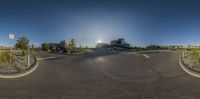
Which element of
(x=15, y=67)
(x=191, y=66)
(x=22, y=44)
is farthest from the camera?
(x=22, y=44)

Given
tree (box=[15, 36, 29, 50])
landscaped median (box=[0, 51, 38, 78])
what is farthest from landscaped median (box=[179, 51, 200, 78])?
tree (box=[15, 36, 29, 50])

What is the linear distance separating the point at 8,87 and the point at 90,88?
2923 millimetres

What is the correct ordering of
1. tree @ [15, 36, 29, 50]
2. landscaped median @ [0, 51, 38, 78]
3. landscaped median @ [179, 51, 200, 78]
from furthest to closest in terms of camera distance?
tree @ [15, 36, 29, 50], landscaped median @ [179, 51, 200, 78], landscaped median @ [0, 51, 38, 78]

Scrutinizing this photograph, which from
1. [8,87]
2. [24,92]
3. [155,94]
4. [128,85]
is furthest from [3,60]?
[155,94]

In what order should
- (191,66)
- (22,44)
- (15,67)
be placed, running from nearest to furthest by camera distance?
(15,67) < (191,66) < (22,44)

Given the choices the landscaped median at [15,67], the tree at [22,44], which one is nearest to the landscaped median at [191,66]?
the landscaped median at [15,67]

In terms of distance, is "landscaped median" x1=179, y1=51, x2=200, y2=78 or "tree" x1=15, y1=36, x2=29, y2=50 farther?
"tree" x1=15, y1=36, x2=29, y2=50

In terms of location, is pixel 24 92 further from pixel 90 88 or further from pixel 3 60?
pixel 3 60

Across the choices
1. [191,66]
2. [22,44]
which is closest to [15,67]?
[191,66]

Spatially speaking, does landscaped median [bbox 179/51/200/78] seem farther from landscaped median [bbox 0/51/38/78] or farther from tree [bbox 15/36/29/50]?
tree [bbox 15/36/29/50]

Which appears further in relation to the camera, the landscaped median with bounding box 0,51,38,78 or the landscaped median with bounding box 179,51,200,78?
the landscaped median with bounding box 179,51,200,78

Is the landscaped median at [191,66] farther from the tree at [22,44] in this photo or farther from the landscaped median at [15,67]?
the tree at [22,44]

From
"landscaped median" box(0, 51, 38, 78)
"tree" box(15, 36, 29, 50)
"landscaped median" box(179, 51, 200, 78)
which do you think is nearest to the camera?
"landscaped median" box(0, 51, 38, 78)

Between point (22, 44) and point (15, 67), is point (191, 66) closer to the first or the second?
point (15, 67)
